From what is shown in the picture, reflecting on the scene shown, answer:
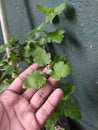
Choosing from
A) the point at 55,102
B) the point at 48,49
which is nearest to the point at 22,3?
the point at 48,49

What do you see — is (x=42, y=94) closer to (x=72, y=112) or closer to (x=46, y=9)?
(x=72, y=112)

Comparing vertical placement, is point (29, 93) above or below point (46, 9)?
below

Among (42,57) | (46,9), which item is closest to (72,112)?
(42,57)

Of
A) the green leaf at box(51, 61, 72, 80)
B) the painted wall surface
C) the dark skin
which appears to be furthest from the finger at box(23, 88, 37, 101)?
the painted wall surface

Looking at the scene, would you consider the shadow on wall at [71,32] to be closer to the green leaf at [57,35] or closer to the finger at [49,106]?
the green leaf at [57,35]

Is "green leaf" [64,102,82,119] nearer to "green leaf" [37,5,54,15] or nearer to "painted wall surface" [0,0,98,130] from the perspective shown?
"painted wall surface" [0,0,98,130]

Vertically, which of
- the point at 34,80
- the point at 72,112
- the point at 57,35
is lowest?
the point at 72,112
